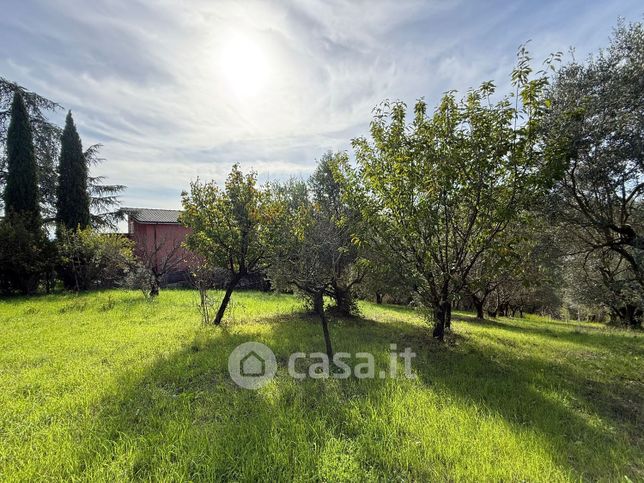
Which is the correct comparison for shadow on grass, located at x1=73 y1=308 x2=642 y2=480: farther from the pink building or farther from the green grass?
the pink building

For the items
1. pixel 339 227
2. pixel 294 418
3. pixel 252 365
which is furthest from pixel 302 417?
pixel 339 227

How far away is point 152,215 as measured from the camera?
26.2 meters

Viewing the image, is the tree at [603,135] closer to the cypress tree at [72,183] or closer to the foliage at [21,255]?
the foliage at [21,255]

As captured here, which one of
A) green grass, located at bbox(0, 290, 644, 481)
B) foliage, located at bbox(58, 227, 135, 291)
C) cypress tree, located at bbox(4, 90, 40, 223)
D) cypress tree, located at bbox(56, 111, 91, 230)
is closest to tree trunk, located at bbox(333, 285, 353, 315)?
green grass, located at bbox(0, 290, 644, 481)

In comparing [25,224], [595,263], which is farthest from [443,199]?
[25,224]

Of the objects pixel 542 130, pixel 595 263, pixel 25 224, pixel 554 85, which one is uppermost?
pixel 554 85

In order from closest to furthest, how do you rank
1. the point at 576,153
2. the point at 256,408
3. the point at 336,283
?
the point at 256,408, the point at 576,153, the point at 336,283

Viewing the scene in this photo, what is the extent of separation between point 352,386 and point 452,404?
4.63 ft

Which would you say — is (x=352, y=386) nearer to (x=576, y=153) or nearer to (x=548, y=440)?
(x=548, y=440)

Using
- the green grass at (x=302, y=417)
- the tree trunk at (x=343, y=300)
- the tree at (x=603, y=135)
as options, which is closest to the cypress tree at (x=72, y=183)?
the green grass at (x=302, y=417)

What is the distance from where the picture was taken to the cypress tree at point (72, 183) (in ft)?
61.2

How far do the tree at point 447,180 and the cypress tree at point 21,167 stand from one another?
18.8 meters

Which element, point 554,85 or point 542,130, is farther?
point 554,85

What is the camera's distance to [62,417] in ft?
12.1
